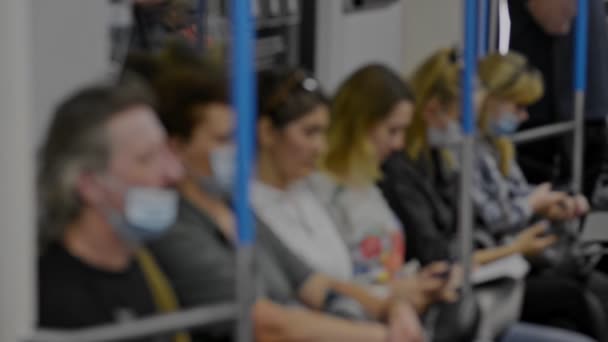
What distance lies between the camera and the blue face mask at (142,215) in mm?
2520

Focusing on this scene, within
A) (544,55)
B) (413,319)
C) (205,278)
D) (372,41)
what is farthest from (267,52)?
(205,278)

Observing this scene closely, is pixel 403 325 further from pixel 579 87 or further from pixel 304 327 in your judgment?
pixel 579 87

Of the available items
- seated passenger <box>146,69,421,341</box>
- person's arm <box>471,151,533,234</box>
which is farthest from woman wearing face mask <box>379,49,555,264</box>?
seated passenger <box>146,69,421,341</box>

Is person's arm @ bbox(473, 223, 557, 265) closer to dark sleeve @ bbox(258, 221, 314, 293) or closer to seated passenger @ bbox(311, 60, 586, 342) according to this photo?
seated passenger @ bbox(311, 60, 586, 342)

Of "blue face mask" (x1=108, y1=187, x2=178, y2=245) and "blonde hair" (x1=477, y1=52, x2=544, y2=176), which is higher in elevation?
"blue face mask" (x1=108, y1=187, x2=178, y2=245)

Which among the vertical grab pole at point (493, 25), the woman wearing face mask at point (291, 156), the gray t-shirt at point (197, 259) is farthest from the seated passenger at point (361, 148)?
the vertical grab pole at point (493, 25)

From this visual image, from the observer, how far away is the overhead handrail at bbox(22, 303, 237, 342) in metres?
2.52

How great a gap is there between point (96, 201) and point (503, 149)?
1815 millimetres

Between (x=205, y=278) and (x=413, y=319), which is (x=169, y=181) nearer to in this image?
(x=205, y=278)

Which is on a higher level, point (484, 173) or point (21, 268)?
point (21, 268)

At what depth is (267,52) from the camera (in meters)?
4.61

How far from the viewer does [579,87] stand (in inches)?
176

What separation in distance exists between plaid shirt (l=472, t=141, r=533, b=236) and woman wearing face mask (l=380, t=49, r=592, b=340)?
0.16 feet

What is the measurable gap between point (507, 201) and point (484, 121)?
0.96 ft
